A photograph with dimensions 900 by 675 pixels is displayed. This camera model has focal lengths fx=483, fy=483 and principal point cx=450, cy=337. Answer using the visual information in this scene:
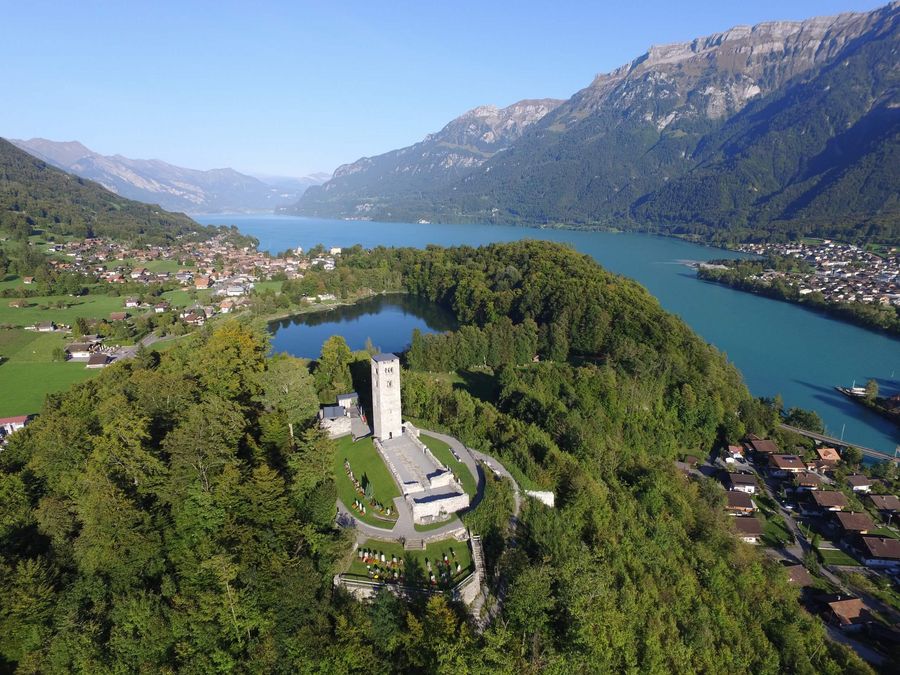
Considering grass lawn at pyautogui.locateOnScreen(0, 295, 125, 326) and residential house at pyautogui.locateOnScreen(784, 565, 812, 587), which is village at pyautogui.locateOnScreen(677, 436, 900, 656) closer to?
residential house at pyautogui.locateOnScreen(784, 565, 812, 587)

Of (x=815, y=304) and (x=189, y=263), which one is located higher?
(x=815, y=304)

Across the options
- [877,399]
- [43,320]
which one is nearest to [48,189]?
[43,320]

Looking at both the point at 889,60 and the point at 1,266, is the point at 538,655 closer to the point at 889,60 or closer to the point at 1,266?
the point at 1,266

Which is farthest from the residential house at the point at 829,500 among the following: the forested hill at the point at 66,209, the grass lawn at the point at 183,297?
the forested hill at the point at 66,209

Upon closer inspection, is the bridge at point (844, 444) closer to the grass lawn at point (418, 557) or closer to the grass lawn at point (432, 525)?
the grass lawn at point (432, 525)

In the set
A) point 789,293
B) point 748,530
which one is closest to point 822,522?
point 748,530

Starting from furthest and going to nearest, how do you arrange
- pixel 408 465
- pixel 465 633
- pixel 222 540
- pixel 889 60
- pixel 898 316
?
pixel 889 60 → pixel 898 316 → pixel 408 465 → pixel 222 540 → pixel 465 633

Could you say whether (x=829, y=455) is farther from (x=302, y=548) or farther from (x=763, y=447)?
(x=302, y=548)

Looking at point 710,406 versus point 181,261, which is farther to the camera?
point 181,261
